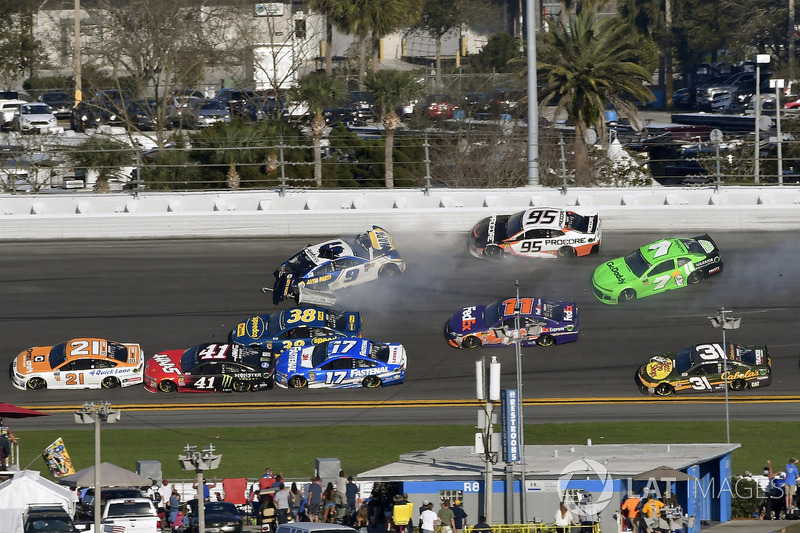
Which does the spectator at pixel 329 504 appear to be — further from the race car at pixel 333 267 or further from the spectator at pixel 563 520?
the race car at pixel 333 267

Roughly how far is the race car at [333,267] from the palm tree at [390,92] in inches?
265

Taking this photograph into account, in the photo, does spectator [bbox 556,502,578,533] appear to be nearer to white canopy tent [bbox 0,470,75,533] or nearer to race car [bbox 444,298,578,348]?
white canopy tent [bbox 0,470,75,533]

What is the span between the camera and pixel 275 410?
2875cm

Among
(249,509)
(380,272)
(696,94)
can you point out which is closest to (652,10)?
(696,94)

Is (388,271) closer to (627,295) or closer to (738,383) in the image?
(627,295)

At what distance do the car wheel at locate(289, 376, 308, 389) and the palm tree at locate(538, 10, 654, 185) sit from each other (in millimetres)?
14422

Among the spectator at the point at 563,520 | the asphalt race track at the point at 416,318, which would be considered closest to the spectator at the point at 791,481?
the spectator at the point at 563,520

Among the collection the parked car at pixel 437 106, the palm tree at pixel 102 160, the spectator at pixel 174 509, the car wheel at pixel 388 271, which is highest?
the parked car at pixel 437 106

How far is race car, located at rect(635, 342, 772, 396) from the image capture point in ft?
93.6

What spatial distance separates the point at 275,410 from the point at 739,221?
13920mm

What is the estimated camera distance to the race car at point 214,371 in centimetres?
2931

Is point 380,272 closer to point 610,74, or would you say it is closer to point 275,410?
point 275,410

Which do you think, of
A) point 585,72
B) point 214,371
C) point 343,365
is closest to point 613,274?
point 343,365

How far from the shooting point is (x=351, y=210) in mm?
35312
